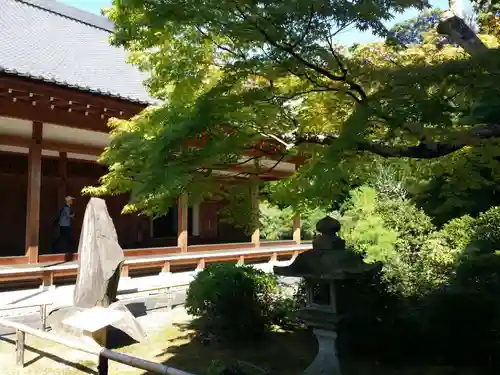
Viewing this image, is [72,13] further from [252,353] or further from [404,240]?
[252,353]

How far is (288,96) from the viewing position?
157 inches

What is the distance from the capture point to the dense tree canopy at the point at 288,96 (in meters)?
3.14

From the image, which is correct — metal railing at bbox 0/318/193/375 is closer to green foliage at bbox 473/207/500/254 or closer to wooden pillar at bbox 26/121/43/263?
wooden pillar at bbox 26/121/43/263

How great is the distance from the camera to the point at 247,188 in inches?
180

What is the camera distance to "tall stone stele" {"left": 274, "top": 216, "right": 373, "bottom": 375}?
4.52 m

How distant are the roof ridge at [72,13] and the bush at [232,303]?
9618 millimetres

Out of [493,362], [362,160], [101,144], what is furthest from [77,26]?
[493,362]

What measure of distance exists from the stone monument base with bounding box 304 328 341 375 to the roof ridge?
38.2ft

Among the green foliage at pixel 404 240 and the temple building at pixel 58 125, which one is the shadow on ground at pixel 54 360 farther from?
the green foliage at pixel 404 240

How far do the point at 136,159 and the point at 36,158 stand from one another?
516cm

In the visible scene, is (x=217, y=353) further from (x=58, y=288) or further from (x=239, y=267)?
(x=58, y=288)

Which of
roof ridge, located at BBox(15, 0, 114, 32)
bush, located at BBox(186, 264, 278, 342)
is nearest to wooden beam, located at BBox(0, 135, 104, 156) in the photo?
bush, located at BBox(186, 264, 278, 342)

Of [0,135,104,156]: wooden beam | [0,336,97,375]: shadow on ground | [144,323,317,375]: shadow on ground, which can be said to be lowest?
[144,323,317,375]: shadow on ground

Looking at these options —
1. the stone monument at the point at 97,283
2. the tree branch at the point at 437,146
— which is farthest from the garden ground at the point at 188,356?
the tree branch at the point at 437,146
